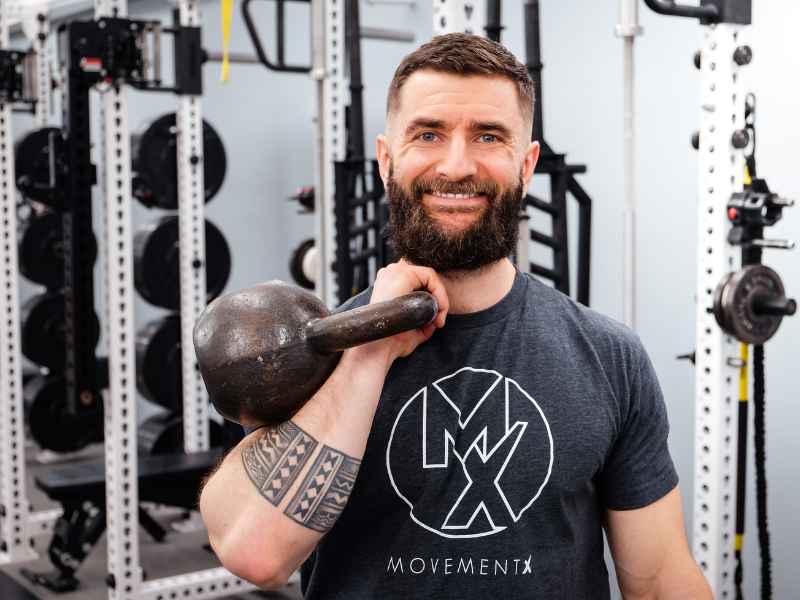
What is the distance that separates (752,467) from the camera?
3.29 m

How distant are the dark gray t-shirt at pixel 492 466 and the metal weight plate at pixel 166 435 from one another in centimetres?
359

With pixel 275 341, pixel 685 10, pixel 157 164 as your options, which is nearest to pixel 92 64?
pixel 157 164

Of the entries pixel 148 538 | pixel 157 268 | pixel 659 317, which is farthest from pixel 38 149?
pixel 659 317

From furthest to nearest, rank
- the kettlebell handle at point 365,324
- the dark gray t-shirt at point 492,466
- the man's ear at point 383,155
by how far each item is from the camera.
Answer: the man's ear at point 383,155, the dark gray t-shirt at point 492,466, the kettlebell handle at point 365,324

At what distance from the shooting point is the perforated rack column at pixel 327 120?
3.73 m

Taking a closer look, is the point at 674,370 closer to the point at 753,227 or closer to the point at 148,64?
the point at 753,227

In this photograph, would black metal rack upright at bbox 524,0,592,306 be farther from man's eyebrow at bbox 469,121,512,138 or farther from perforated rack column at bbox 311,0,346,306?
man's eyebrow at bbox 469,121,512,138

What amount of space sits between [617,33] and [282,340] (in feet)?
5.81

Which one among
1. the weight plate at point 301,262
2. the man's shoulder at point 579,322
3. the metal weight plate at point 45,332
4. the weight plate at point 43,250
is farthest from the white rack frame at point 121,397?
the weight plate at point 43,250

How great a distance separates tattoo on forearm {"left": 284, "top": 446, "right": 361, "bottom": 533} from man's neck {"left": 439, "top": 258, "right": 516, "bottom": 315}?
10.7 inches

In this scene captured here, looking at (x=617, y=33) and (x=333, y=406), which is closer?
(x=333, y=406)

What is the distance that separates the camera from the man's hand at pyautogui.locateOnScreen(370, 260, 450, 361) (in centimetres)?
124

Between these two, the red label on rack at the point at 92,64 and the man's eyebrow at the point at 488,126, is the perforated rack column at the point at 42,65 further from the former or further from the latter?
the man's eyebrow at the point at 488,126

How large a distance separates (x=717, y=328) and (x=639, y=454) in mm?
1128
